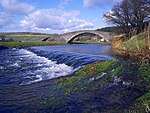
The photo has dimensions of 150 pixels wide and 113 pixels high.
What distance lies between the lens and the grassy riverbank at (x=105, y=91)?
10.6 meters

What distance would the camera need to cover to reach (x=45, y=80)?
1739 cm

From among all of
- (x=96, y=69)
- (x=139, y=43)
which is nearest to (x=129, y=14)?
(x=139, y=43)

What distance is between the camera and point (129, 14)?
4834 cm

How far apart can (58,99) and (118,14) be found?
40.4 meters

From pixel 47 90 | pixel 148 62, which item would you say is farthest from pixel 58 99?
pixel 148 62

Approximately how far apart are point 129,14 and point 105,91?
124 ft

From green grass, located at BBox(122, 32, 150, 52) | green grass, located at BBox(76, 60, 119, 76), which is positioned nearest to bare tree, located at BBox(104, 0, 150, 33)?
green grass, located at BBox(122, 32, 150, 52)

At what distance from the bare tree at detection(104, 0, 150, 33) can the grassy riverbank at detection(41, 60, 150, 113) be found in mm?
31019

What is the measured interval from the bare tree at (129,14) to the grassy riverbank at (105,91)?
3102cm

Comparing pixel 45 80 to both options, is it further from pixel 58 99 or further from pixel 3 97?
pixel 58 99

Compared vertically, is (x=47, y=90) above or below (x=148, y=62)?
below

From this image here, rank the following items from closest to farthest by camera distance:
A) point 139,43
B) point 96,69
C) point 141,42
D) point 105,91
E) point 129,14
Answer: point 105,91 < point 96,69 < point 141,42 < point 139,43 < point 129,14

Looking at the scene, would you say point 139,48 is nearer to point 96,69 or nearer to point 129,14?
point 96,69

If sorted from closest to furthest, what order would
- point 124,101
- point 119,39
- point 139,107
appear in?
1. point 139,107
2. point 124,101
3. point 119,39
